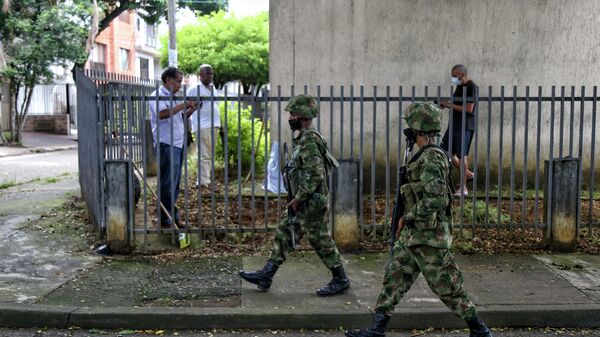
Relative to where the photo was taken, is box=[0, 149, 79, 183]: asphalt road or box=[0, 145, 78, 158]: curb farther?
box=[0, 145, 78, 158]: curb

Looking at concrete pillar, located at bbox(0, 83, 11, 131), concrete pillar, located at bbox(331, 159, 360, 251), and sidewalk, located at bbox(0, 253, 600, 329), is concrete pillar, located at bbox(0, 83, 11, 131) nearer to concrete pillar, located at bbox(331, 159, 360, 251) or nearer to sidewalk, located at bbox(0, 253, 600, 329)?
sidewalk, located at bbox(0, 253, 600, 329)

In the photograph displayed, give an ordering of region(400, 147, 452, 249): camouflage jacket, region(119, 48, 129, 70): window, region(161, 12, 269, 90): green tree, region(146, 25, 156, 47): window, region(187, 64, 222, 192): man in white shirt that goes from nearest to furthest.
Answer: region(400, 147, 452, 249): camouflage jacket < region(187, 64, 222, 192): man in white shirt < region(161, 12, 269, 90): green tree < region(119, 48, 129, 70): window < region(146, 25, 156, 47): window

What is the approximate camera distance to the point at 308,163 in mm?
5238

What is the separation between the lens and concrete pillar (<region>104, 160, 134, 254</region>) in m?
6.67

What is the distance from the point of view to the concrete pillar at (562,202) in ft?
22.8

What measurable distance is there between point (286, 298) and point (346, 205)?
66.3 inches

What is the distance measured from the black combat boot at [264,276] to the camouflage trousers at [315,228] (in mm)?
206

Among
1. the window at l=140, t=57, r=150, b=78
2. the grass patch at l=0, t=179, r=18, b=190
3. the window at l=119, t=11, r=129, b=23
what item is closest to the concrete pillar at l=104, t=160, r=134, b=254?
the grass patch at l=0, t=179, r=18, b=190

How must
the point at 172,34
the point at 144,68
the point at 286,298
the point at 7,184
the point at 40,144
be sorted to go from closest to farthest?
the point at 286,298 → the point at 7,184 → the point at 172,34 → the point at 40,144 → the point at 144,68

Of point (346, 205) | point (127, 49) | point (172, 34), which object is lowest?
point (346, 205)

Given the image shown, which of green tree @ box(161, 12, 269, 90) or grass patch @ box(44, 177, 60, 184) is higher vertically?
green tree @ box(161, 12, 269, 90)

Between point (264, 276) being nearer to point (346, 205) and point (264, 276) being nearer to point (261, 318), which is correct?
point (261, 318)

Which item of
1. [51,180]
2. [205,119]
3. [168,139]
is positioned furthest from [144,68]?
[168,139]

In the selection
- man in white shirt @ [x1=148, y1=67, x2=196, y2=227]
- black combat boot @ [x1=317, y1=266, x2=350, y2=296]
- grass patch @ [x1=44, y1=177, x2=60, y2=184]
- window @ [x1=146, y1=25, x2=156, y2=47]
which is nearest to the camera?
black combat boot @ [x1=317, y1=266, x2=350, y2=296]
